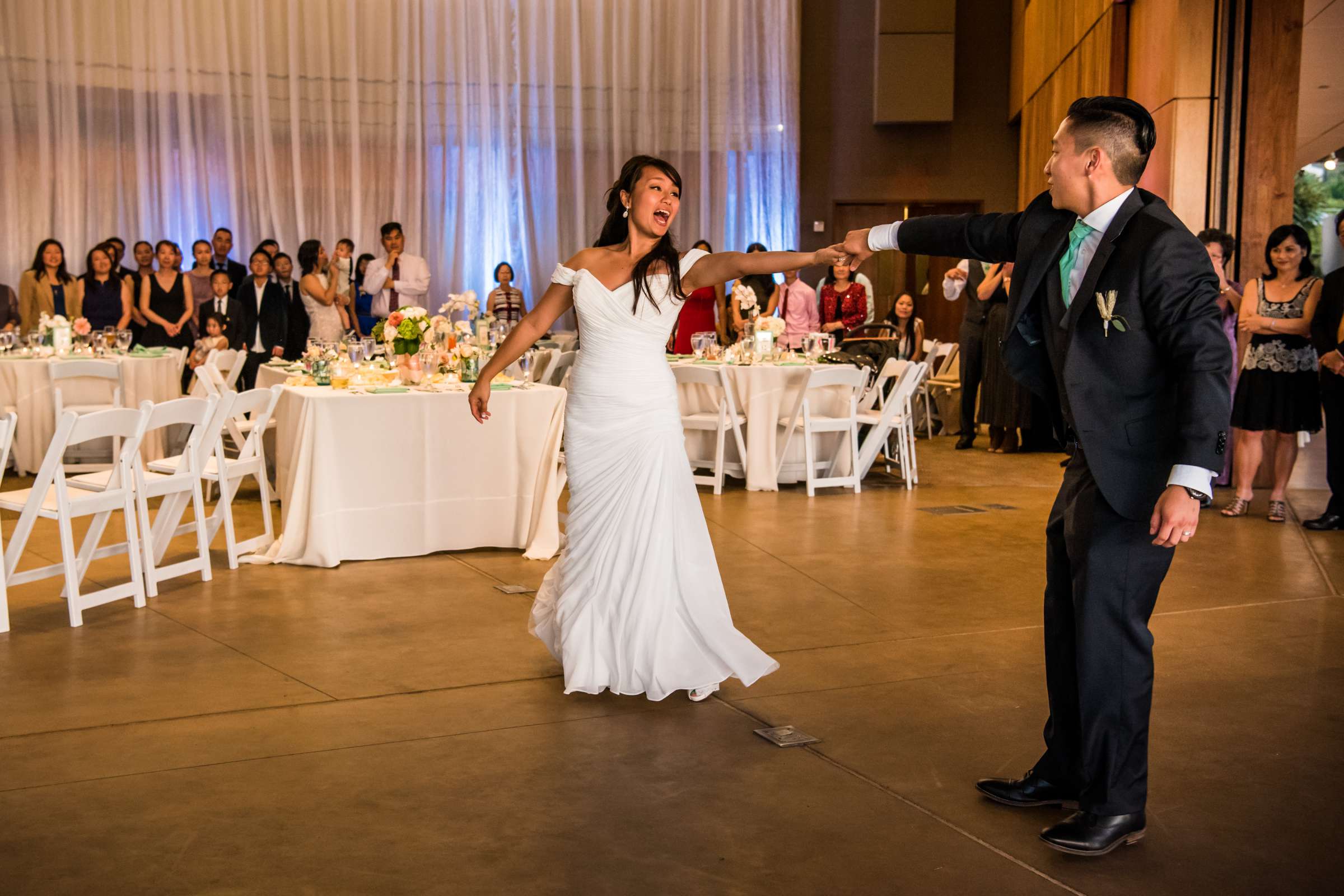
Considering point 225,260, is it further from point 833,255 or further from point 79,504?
point 833,255

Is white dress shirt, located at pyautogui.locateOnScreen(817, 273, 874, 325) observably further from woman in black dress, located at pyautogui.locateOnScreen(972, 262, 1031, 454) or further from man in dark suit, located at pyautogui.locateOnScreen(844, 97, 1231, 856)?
man in dark suit, located at pyautogui.locateOnScreen(844, 97, 1231, 856)

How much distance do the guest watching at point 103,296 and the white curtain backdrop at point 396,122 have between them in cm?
291

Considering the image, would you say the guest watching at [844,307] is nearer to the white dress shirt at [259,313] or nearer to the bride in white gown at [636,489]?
the white dress shirt at [259,313]

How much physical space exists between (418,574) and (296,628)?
100 centimetres

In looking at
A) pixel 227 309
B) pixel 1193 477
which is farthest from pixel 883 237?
pixel 227 309

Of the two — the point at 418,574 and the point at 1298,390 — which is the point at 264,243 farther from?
the point at 1298,390

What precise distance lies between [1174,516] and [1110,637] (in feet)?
1.19

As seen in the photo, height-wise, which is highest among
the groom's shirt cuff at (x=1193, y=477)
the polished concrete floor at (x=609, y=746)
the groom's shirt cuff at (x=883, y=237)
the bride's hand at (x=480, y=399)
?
the groom's shirt cuff at (x=883, y=237)

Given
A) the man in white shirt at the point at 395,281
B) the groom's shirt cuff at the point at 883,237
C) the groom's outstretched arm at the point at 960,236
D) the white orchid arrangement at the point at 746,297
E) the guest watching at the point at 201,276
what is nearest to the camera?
the groom's outstretched arm at the point at 960,236

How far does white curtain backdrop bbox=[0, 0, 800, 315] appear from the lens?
1330cm

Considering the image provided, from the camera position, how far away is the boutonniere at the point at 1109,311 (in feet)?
8.50

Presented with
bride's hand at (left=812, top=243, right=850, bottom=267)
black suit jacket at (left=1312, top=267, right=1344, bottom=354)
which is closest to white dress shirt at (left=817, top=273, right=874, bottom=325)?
black suit jacket at (left=1312, top=267, right=1344, bottom=354)

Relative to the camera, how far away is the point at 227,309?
10484mm

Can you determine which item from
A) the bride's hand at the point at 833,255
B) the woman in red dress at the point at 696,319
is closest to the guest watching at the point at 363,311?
the woman in red dress at the point at 696,319
